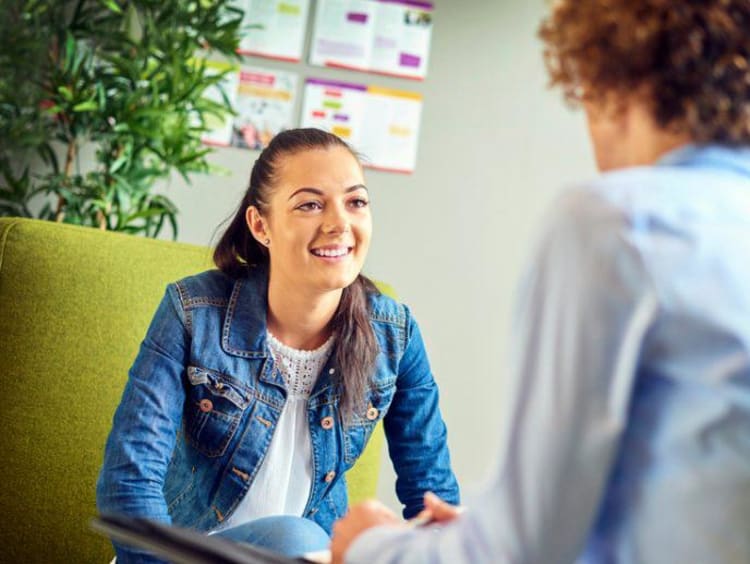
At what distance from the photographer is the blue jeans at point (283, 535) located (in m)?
1.57

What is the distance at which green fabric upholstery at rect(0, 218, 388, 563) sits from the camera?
1.93 meters

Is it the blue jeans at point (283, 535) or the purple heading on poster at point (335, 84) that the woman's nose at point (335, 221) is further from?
the purple heading on poster at point (335, 84)

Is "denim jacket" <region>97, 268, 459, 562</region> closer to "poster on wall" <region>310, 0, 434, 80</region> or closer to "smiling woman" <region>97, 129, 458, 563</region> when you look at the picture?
"smiling woman" <region>97, 129, 458, 563</region>

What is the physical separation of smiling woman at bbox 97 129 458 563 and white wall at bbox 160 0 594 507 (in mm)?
1687

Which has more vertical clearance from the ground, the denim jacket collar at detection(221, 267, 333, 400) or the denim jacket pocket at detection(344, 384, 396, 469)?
the denim jacket collar at detection(221, 267, 333, 400)

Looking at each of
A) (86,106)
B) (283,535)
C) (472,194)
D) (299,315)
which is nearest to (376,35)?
(472,194)

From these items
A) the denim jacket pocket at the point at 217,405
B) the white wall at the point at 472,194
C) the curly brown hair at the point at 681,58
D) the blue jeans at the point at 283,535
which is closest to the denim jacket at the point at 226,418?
the denim jacket pocket at the point at 217,405

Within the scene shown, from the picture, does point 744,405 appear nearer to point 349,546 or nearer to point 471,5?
point 349,546

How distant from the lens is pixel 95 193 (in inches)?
117

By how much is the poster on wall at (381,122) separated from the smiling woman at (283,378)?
1.70m

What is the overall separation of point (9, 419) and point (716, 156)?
4.94 ft

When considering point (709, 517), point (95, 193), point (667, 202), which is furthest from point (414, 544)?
point (95, 193)

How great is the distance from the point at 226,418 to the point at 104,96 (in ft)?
4.77

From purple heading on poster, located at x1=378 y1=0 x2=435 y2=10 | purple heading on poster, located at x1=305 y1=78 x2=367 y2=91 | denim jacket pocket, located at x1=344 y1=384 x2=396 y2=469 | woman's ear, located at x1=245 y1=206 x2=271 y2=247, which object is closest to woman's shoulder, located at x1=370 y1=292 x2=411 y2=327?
denim jacket pocket, located at x1=344 y1=384 x2=396 y2=469
